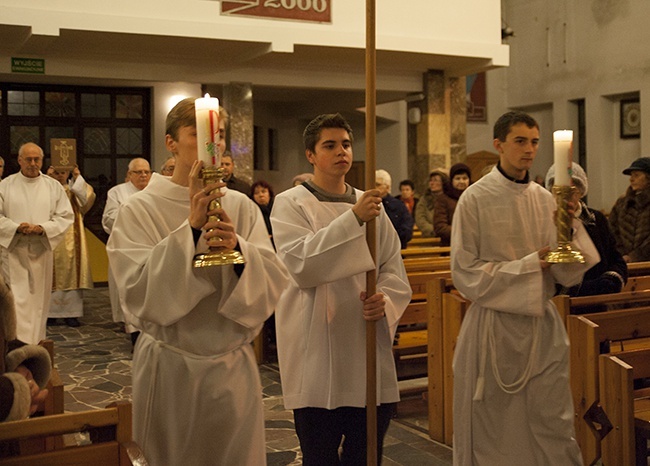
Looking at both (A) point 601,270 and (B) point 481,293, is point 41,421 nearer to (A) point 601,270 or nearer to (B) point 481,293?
(B) point 481,293

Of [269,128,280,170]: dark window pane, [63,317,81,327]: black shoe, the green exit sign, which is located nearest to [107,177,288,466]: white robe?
[63,317,81,327]: black shoe

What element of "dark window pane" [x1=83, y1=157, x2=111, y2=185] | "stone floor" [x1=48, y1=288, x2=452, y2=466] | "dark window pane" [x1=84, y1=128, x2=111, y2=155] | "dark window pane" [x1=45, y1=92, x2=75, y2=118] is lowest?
"stone floor" [x1=48, y1=288, x2=452, y2=466]

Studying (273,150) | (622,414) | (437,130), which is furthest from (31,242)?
(273,150)

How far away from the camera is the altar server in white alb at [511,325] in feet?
12.4

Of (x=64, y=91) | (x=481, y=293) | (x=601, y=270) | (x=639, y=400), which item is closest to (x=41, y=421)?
(x=481, y=293)

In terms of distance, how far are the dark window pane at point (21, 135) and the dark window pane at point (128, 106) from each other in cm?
128

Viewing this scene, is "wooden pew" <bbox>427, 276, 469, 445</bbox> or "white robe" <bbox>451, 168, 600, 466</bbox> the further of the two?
"wooden pew" <bbox>427, 276, 469, 445</bbox>

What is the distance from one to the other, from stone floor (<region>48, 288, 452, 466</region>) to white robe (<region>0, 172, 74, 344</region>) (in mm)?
510

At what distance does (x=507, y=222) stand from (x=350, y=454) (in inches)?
49.9

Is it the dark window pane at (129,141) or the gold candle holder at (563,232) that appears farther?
the dark window pane at (129,141)

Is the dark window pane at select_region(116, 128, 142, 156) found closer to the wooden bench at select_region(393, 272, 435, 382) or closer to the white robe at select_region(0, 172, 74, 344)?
the white robe at select_region(0, 172, 74, 344)

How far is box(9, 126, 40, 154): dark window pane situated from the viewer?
1285cm

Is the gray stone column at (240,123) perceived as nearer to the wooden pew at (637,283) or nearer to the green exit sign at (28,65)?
the green exit sign at (28,65)

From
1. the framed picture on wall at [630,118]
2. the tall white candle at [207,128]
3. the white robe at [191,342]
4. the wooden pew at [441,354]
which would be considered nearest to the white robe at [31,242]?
the wooden pew at [441,354]
